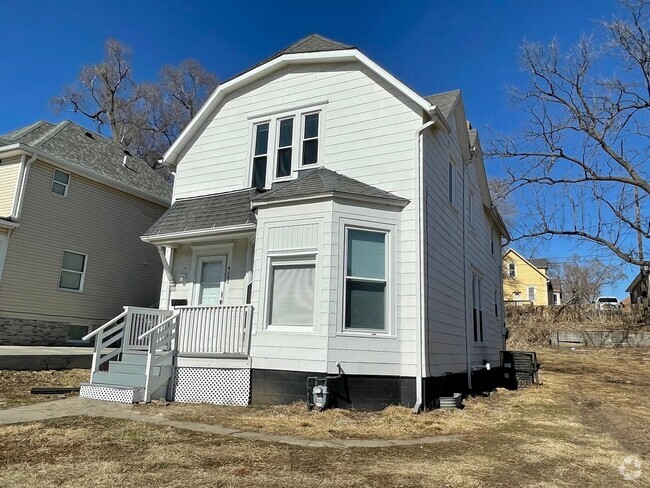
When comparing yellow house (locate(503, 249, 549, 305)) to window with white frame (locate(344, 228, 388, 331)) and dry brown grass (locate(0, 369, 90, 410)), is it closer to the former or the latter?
window with white frame (locate(344, 228, 388, 331))

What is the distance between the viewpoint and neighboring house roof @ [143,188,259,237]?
378 inches

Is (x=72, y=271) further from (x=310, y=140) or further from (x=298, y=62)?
(x=298, y=62)

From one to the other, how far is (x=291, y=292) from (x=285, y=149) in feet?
12.6

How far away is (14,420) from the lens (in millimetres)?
6168

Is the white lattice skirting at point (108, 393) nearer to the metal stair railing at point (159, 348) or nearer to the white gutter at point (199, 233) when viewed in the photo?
the metal stair railing at point (159, 348)

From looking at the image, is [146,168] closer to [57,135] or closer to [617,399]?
[57,135]

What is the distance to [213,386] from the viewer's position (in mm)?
8211

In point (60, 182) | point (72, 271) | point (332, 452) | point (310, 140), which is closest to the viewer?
point (332, 452)

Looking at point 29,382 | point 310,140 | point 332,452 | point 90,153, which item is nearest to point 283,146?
point 310,140

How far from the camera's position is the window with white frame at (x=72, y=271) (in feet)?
50.9

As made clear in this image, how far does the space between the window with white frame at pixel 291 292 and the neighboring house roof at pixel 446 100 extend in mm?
4781

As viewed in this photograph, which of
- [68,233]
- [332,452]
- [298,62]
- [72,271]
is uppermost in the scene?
[298,62]

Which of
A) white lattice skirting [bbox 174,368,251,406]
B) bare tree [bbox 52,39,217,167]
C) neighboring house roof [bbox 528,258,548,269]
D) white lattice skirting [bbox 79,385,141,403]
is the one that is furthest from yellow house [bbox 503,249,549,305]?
white lattice skirting [bbox 79,385,141,403]

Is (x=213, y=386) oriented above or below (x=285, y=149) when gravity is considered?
below
